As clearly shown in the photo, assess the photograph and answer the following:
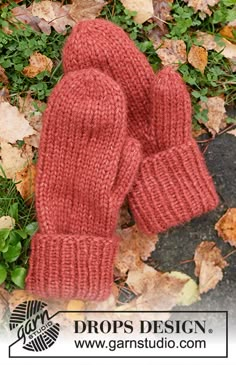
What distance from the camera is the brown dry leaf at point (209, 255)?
2066mm

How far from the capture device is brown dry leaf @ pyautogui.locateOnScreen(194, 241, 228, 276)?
2.07 metres

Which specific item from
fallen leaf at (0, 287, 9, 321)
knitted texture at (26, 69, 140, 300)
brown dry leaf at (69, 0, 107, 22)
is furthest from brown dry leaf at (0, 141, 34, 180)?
brown dry leaf at (69, 0, 107, 22)

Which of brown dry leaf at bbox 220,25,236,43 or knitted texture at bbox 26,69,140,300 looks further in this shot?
brown dry leaf at bbox 220,25,236,43

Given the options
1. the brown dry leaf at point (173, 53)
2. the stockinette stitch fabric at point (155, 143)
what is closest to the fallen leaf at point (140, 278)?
the stockinette stitch fabric at point (155, 143)

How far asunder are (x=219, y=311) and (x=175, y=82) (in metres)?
0.73

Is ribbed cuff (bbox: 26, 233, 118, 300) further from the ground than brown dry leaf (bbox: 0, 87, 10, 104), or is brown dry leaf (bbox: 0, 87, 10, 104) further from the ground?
brown dry leaf (bbox: 0, 87, 10, 104)

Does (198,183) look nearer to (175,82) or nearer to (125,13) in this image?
(175,82)

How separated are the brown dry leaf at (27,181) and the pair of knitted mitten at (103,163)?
0.09 meters

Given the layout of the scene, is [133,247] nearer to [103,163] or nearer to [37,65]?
[103,163]

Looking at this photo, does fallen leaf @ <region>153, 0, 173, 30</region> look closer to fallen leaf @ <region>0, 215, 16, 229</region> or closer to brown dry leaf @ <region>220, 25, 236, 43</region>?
brown dry leaf @ <region>220, 25, 236, 43</region>

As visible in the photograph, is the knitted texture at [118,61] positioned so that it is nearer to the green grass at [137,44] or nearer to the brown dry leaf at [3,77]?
the green grass at [137,44]

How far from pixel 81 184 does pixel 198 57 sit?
0.57 m

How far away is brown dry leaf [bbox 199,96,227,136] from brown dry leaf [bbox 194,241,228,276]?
0.36 metres

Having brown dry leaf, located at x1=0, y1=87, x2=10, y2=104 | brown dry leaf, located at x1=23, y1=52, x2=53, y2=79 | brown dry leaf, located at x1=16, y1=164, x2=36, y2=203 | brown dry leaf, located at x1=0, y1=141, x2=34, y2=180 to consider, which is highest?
brown dry leaf, located at x1=23, y1=52, x2=53, y2=79
